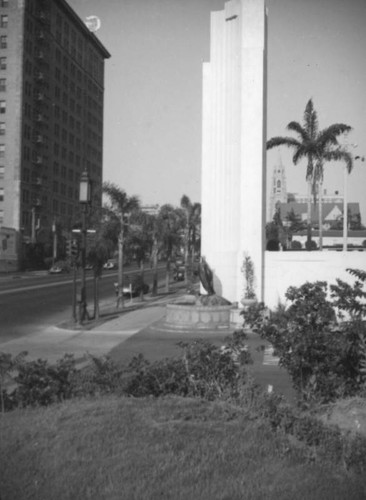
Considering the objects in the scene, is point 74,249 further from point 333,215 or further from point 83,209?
point 333,215

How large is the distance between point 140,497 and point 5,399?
3.33 meters

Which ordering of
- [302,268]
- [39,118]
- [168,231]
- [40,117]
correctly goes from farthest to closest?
[40,117], [39,118], [168,231], [302,268]

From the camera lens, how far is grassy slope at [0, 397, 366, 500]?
4.72 metres

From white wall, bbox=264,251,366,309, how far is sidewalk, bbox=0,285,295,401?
17.5 feet

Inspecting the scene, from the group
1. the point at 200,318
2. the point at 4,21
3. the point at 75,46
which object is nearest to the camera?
the point at 200,318

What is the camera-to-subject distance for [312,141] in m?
34.8

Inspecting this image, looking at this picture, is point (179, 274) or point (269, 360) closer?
point (269, 360)

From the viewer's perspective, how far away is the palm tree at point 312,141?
34406 millimetres

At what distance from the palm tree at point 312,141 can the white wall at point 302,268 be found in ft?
28.5

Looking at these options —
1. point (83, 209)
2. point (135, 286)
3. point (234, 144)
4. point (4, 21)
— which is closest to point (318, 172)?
point (234, 144)

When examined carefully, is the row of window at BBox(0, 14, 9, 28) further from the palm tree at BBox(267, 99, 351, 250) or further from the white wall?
the white wall

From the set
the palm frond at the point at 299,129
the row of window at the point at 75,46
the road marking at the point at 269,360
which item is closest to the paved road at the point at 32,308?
the road marking at the point at 269,360

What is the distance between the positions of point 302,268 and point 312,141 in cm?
1157

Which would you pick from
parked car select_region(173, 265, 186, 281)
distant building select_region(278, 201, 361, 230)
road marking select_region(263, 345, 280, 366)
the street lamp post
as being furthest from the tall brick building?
road marking select_region(263, 345, 280, 366)
